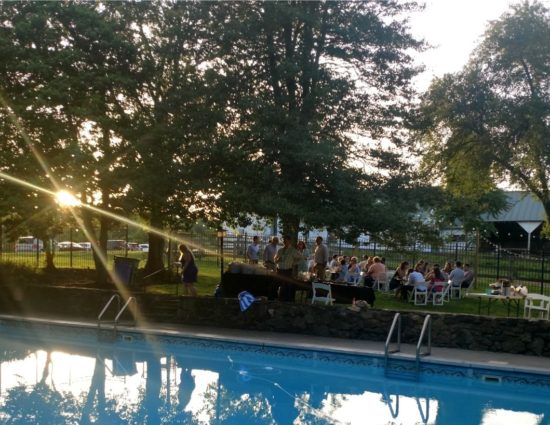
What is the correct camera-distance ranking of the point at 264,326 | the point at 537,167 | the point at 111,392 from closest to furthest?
the point at 111,392, the point at 264,326, the point at 537,167

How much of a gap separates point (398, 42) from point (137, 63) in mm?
6353

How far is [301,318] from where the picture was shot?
11812 mm


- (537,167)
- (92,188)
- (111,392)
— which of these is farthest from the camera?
(537,167)

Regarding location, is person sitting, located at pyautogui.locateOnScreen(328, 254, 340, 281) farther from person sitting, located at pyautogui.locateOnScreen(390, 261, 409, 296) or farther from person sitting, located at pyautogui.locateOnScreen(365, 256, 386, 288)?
person sitting, located at pyautogui.locateOnScreen(390, 261, 409, 296)

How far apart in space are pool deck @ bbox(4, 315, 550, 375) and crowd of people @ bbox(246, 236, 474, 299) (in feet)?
6.39

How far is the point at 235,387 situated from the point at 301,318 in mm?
2701

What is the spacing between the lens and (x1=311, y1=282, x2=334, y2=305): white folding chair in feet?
43.5

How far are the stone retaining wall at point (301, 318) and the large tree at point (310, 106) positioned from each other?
2.20m

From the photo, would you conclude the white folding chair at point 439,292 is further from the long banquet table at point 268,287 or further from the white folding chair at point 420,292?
the long banquet table at point 268,287

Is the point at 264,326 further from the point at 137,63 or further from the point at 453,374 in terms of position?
the point at 137,63

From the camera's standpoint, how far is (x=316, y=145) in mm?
12594

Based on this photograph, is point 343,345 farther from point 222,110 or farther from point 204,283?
point 204,283

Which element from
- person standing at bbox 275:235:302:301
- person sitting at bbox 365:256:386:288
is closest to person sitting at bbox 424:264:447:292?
person sitting at bbox 365:256:386:288

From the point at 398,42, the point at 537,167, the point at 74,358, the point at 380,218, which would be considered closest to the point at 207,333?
the point at 74,358
